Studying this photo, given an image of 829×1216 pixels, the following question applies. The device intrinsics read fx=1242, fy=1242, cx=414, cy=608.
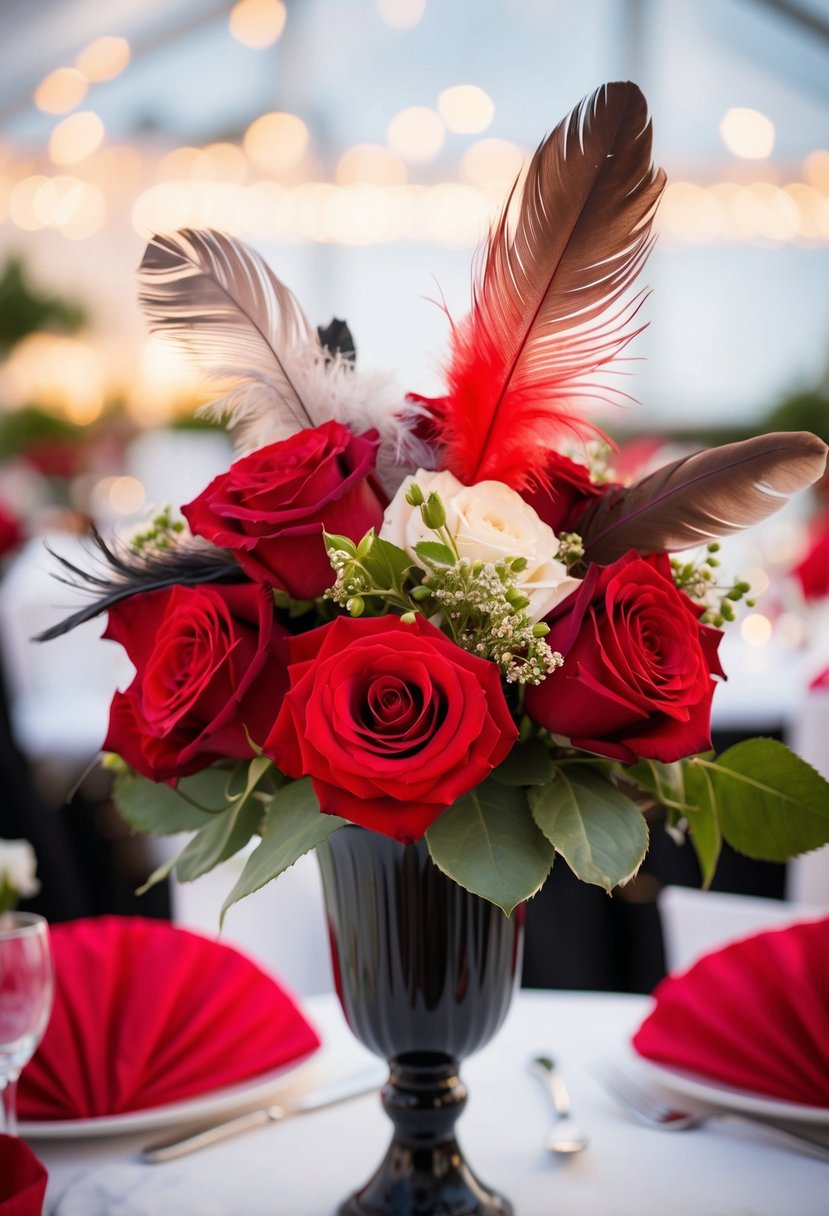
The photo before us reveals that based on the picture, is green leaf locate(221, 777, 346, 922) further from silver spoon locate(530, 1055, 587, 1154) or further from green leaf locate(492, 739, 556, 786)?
silver spoon locate(530, 1055, 587, 1154)

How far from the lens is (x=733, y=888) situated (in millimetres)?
2168

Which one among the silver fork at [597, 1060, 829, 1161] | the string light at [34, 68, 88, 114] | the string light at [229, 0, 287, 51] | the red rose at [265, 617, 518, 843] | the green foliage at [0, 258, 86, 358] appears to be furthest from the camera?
the string light at [229, 0, 287, 51]

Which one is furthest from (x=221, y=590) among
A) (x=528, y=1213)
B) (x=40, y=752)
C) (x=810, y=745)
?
(x=40, y=752)

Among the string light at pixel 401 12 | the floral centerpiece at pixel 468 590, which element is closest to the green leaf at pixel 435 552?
the floral centerpiece at pixel 468 590

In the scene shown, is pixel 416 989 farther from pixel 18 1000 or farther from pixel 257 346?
pixel 257 346

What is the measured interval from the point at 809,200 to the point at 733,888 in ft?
17.8

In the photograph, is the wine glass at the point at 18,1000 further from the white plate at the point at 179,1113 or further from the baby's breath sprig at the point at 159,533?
the baby's breath sprig at the point at 159,533

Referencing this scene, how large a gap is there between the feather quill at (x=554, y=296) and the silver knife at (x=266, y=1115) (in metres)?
0.46

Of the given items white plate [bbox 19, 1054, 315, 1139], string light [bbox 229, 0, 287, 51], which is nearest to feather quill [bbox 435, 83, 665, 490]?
white plate [bbox 19, 1054, 315, 1139]

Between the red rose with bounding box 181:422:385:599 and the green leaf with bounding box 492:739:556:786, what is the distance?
0.43 ft

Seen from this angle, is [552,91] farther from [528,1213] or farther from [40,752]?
[528,1213]

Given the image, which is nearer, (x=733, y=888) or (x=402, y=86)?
(x=733, y=888)

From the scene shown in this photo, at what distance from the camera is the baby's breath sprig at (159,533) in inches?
28.6

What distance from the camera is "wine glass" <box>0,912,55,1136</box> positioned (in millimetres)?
760
